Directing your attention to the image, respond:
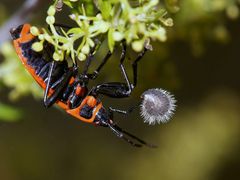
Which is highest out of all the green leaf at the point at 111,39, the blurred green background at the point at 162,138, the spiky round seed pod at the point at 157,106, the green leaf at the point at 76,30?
the green leaf at the point at 76,30

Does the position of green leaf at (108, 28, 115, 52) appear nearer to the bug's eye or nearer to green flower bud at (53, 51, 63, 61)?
green flower bud at (53, 51, 63, 61)

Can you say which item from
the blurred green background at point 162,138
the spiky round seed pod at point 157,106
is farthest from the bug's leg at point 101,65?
the blurred green background at point 162,138

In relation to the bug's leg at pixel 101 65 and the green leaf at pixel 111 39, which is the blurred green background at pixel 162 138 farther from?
the green leaf at pixel 111 39

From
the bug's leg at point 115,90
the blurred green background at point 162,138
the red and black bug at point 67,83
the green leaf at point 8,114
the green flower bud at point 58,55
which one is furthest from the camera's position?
the blurred green background at point 162,138

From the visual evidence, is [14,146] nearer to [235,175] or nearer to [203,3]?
[235,175]

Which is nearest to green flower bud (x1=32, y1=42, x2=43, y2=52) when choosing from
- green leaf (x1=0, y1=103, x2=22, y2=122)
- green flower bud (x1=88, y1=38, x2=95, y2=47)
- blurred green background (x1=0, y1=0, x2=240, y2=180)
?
→ green flower bud (x1=88, y1=38, x2=95, y2=47)

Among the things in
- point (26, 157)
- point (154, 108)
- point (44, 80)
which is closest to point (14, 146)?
point (26, 157)
